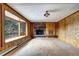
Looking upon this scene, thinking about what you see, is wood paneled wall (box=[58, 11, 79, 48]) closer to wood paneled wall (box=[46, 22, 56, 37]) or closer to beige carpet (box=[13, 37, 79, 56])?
beige carpet (box=[13, 37, 79, 56])

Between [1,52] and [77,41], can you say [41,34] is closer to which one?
[77,41]

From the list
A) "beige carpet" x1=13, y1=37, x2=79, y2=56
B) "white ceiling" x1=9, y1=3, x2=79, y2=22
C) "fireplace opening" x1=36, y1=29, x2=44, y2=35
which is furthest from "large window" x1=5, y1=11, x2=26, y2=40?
"fireplace opening" x1=36, y1=29, x2=44, y2=35

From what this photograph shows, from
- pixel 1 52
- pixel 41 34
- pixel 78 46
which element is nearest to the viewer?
pixel 1 52

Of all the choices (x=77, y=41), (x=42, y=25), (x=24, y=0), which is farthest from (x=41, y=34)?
(x=24, y=0)

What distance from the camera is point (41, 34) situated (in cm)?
1730

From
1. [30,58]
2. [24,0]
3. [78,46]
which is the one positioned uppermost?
[24,0]

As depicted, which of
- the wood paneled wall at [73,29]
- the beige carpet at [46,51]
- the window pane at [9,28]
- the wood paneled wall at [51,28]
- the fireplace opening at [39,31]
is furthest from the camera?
the fireplace opening at [39,31]

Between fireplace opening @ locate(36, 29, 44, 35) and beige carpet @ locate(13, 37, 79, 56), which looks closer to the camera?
beige carpet @ locate(13, 37, 79, 56)

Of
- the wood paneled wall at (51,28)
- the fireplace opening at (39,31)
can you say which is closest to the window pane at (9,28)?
the wood paneled wall at (51,28)

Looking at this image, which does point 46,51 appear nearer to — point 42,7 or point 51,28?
point 42,7

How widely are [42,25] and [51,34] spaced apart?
1.82m

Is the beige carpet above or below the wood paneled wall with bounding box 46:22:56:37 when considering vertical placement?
below

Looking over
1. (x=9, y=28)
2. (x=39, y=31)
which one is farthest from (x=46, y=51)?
(x=39, y=31)

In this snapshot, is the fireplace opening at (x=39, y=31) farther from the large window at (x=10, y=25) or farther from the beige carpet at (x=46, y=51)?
the beige carpet at (x=46, y=51)
